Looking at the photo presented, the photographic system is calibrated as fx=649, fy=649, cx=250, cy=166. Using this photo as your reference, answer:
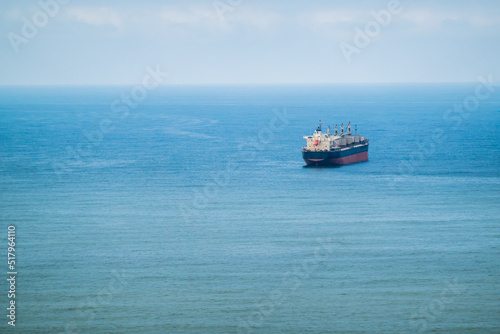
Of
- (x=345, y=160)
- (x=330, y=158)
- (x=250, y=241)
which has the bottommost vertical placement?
(x=250, y=241)

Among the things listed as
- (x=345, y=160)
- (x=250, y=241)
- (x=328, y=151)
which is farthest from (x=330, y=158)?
(x=250, y=241)

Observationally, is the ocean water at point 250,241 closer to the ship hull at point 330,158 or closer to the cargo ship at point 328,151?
the cargo ship at point 328,151

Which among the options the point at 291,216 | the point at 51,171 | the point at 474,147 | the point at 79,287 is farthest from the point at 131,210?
the point at 474,147

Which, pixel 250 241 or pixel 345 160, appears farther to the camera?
pixel 345 160

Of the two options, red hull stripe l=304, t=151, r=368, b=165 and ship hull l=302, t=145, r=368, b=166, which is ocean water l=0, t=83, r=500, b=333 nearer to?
red hull stripe l=304, t=151, r=368, b=165

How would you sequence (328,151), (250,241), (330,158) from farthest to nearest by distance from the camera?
1. (328,151)
2. (330,158)
3. (250,241)

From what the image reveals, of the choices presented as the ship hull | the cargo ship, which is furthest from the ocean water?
the ship hull

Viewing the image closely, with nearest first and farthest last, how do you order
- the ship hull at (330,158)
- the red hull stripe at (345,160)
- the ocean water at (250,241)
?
the ocean water at (250,241), the ship hull at (330,158), the red hull stripe at (345,160)

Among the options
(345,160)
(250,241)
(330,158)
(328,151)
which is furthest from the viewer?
(345,160)

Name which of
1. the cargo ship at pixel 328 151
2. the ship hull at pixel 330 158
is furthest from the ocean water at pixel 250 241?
the ship hull at pixel 330 158

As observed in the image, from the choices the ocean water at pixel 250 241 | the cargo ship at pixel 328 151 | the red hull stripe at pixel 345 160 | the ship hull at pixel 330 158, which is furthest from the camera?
the red hull stripe at pixel 345 160

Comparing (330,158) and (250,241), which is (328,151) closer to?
(330,158)
